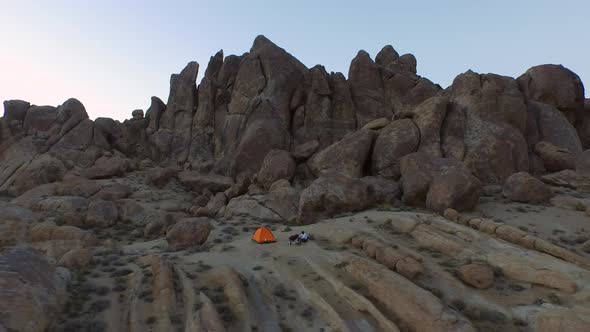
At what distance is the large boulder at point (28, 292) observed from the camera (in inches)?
469

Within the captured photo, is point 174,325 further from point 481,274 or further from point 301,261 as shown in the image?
point 481,274

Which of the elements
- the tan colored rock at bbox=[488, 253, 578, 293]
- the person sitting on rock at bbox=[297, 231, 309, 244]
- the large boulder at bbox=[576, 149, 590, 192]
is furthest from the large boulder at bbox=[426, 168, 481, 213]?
the person sitting on rock at bbox=[297, 231, 309, 244]

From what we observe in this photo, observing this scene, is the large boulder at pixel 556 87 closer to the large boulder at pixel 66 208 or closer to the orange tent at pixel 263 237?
the orange tent at pixel 263 237

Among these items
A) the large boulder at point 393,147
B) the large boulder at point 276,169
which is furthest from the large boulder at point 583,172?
the large boulder at point 276,169

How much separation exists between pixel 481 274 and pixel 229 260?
13.6 m

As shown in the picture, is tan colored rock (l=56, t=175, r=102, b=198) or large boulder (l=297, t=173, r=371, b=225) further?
tan colored rock (l=56, t=175, r=102, b=198)

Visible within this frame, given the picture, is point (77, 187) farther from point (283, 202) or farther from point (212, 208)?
point (283, 202)

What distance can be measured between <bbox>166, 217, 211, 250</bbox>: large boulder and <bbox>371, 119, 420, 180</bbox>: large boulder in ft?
58.8

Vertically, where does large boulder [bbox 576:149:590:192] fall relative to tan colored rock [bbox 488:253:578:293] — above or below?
above

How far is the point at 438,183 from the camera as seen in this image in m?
28.1

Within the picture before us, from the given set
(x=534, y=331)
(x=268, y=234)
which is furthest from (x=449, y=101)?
(x=534, y=331)

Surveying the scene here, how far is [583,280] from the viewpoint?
16062 mm

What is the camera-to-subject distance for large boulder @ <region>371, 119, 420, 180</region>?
35.3 metres

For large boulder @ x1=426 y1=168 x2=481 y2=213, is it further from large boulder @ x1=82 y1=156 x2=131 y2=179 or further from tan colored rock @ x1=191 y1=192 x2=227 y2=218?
large boulder @ x1=82 y1=156 x2=131 y2=179
